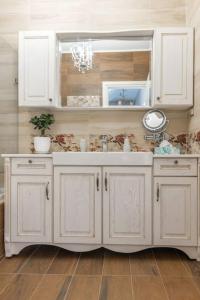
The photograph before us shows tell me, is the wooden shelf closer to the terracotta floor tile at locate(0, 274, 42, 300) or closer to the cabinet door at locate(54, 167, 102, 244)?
the cabinet door at locate(54, 167, 102, 244)

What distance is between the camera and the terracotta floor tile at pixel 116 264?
2.05m

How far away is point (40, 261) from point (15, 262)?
0.19m

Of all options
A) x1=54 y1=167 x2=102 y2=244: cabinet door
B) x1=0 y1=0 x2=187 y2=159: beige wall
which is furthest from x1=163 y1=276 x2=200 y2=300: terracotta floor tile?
x1=0 y1=0 x2=187 y2=159: beige wall

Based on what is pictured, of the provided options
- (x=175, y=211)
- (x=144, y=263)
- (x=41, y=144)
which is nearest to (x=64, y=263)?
(x=144, y=263)

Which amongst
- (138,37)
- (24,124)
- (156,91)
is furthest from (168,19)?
(24,124)

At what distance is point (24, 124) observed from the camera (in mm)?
2906

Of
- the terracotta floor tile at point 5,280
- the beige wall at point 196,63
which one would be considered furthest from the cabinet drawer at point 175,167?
the terracotta floor tile at point 5,280

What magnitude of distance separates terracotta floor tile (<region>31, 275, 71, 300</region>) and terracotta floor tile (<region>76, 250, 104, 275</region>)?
153mm

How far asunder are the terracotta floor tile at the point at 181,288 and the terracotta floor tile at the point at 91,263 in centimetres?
48

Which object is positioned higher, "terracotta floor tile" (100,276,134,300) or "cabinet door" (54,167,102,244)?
"cabinet door" (54,167,102,244)

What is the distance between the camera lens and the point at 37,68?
2643 mm

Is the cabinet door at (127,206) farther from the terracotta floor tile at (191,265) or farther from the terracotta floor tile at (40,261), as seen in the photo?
the terracotta floor tile at (40,261)

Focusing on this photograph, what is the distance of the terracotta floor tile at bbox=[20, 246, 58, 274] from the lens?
2.09 meters

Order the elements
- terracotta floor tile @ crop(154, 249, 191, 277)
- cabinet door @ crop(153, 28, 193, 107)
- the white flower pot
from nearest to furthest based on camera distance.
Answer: terracotta floor tile @ crop(154, 249, 191, 277) < cabinet door @ crop(153, 28, 193, 107) < the white flower pot
